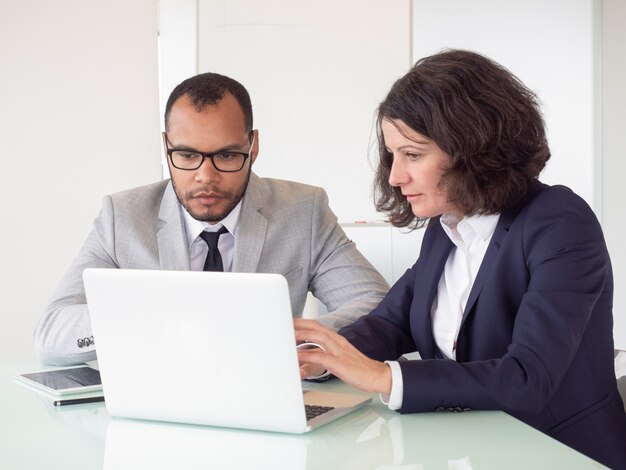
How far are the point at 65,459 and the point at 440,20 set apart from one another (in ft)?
12.7

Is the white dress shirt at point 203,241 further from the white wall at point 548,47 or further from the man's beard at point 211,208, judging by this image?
the white wall at point 548,47

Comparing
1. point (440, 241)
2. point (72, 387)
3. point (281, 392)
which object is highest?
point (440, 241)

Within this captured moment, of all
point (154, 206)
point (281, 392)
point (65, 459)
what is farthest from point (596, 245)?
point (154, 206)

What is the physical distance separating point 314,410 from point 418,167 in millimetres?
670

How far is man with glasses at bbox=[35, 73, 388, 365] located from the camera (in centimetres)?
246

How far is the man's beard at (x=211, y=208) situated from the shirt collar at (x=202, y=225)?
1.0 inches

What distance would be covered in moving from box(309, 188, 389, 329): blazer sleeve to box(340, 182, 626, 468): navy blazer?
0.52 m

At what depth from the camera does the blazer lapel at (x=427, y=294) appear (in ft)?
6.79

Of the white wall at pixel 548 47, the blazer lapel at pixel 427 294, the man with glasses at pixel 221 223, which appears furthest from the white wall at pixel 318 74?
the blazer lapel at pixel 427 294

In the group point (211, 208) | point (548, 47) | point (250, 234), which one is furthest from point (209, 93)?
point (548, 47)

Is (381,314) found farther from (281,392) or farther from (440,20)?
(440,20)

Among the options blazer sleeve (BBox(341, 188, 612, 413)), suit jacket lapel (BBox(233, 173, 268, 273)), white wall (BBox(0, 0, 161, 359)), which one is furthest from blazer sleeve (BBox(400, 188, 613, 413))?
white wall (BBox(0, 0, 161, 359))

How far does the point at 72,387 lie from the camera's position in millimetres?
1850

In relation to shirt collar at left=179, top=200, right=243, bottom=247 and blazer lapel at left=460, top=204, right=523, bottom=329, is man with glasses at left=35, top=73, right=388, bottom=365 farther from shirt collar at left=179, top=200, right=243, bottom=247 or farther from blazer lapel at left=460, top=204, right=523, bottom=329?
blazer lapel at left=460, top=204, right=523, bottom=329
